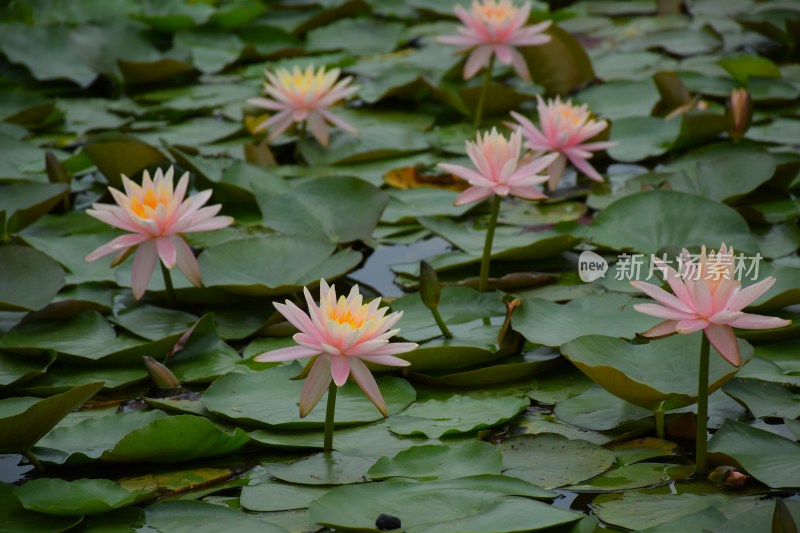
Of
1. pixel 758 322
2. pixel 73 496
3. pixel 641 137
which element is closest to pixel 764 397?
pixel 758 322

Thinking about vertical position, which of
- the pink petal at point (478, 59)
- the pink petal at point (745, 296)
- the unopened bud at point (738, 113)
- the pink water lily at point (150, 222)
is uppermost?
the pink petal at point (478, 59)

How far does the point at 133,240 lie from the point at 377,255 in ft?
2.48

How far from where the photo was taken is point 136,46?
4.38 meters

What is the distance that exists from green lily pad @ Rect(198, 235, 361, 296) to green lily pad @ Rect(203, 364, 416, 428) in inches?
14.5

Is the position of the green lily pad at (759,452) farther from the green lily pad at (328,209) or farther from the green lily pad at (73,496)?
the green lily pad at (328,209)

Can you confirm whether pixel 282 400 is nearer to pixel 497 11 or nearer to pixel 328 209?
pixel 328 209

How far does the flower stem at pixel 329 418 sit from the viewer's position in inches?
71.6

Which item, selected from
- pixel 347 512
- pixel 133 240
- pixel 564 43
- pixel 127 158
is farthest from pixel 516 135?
pixel 564 43

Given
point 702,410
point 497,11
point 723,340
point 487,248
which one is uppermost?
point 497,11

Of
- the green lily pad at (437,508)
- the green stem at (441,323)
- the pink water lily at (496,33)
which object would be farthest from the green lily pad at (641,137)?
the green lily pad at (437,508)

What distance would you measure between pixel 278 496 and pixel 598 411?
26.0 inches

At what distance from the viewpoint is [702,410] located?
1.71 metres

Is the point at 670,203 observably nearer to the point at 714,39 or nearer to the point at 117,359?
the point at 117,359

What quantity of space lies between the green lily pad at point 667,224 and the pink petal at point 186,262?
1.04 metres
